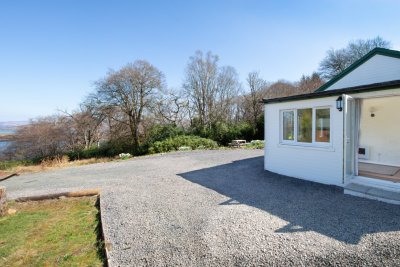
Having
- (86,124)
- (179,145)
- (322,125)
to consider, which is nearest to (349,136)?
(322,125)

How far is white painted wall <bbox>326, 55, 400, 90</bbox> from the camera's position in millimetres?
7273

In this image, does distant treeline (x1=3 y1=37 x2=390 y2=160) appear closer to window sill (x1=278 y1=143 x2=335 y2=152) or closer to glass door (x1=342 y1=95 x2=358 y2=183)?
window sill (x1=278 y1=143 x2=335 y2=152)

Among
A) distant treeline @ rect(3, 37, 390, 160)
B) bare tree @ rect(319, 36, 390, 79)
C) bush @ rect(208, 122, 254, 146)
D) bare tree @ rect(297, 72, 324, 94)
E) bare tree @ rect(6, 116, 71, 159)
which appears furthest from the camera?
bare tree @ rect(319, 36, 390, 79)

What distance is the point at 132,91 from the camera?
62.3 feet

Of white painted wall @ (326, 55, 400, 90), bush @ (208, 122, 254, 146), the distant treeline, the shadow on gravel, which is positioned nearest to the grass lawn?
the shadow on gravel

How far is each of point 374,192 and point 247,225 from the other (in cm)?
333

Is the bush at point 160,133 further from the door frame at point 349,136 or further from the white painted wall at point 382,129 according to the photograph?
the door frame at point 349,136

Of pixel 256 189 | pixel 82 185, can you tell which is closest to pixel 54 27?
pixel 82 185

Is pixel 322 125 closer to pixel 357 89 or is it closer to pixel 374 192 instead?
pixel 357 89

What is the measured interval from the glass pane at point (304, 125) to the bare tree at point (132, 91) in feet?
50.5

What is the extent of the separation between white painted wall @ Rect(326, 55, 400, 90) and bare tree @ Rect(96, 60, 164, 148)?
1536 cm

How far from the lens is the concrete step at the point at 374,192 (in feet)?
14.8

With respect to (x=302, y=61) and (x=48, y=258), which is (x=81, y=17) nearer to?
(x=48, y=258)

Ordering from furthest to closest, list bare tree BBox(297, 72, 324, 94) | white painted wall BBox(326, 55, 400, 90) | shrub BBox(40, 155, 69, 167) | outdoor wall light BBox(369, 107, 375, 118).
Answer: bare tree BBox(297, 72, 324, 94) < shrub BBox(40, 155, 69, 167) < outdoor wall light BBox(369, 107, 375, 118) < white painted wall BBox(326, 55, 400, 90)
